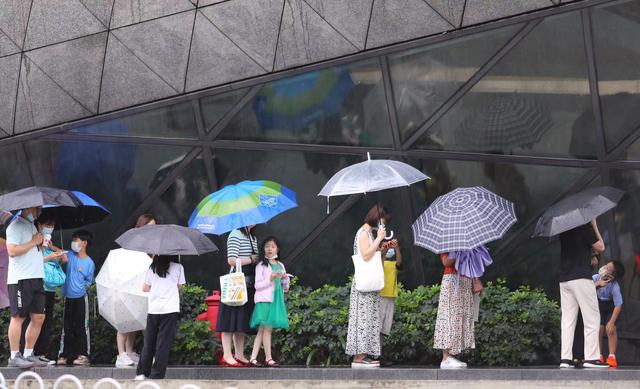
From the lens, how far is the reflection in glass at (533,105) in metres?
15.9

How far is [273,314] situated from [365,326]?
3.33 ft

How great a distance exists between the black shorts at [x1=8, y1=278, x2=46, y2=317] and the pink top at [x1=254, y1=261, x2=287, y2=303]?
7.73 ft

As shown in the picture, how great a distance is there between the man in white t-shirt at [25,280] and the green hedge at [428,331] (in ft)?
9.22

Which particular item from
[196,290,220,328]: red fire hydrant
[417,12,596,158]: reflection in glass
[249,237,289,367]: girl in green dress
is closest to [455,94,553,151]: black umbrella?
[417,12,596,158]: reflection in glass

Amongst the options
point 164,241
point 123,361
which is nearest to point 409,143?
point 164,241

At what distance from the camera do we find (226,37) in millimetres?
17016

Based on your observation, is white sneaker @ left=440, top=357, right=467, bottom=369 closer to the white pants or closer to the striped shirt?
the white pants

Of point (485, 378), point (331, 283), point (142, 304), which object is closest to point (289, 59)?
point (331, 283)

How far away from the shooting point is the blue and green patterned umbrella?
44.7 feet

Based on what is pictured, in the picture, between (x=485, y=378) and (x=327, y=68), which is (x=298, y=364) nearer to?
(x=485, y=378)

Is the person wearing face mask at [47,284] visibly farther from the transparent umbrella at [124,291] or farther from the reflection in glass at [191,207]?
the reflection in glass at [191,207]

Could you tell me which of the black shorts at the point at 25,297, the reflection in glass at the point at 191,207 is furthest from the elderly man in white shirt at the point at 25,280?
the reflection in glass at the point at 191,207

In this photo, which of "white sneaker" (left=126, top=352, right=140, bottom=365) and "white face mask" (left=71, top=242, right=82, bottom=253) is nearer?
"white sneaker" (left=126, top=352, right=140, bottom=365)

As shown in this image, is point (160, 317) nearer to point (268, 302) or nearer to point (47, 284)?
point (268, 302)
